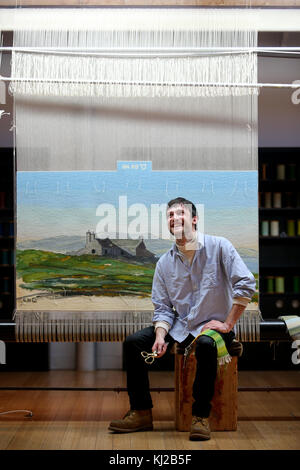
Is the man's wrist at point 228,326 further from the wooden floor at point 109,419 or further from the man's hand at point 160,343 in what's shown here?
the wooden floor at point 109,419

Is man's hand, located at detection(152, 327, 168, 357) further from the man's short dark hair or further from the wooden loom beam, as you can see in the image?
the wooden loom beam

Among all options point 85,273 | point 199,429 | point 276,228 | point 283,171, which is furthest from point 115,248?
point 283,171

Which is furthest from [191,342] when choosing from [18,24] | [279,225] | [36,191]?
[279,225]

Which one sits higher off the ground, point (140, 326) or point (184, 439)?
point (140, 326)

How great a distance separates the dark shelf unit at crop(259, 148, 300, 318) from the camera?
5535 millimetres

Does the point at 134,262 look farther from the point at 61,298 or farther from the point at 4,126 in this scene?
the point at 4,126

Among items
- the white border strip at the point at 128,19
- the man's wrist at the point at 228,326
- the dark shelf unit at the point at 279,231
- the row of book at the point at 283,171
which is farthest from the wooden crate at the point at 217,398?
the row of book at the point at 283,171

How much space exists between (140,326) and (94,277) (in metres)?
0.36

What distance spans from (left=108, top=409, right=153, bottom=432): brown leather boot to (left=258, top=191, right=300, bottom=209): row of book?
2814mm

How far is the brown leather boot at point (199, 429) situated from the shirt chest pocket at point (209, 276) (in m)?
0.66

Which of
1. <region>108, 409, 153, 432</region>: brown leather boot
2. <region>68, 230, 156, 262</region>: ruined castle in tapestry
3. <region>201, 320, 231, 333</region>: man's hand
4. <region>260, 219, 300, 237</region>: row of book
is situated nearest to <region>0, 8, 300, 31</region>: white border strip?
<region>68, 230, 156, 262</region>: ruined castle in tapestry

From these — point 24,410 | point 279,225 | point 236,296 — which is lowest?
point 24,410

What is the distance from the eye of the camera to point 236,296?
3.11m

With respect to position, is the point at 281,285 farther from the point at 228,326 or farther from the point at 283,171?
the point at 228,326
